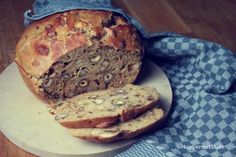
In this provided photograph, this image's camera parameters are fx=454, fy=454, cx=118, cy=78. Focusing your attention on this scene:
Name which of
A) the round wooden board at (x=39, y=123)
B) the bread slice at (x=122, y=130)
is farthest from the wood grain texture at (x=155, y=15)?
the bread slice at (x=122, y=130)

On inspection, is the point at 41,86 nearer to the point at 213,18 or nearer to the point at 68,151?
the point at 68,151

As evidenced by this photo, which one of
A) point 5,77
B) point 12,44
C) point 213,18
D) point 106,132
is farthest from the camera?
point 213,18

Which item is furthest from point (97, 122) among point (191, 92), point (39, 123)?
point (191, 92)

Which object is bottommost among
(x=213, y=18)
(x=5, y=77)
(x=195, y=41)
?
(x=213, y=18)

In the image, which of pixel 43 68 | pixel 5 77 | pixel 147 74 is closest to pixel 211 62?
pixel 147 74

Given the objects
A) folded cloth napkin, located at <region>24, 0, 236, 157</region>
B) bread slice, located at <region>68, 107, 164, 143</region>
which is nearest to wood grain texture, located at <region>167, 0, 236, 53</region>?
folded cloth napkin, located at <region>24, 0, 236, 157</region>

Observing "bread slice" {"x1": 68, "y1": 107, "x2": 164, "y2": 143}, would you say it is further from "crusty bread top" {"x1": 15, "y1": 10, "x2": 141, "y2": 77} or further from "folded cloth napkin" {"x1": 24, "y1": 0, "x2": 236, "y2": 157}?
"crusty bread top" {"x1": 15, "y1": 10, "x2": 141, "y2": 77}

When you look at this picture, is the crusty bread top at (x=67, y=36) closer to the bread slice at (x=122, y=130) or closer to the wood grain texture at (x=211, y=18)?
the bread slice at (x=122, y=130)
